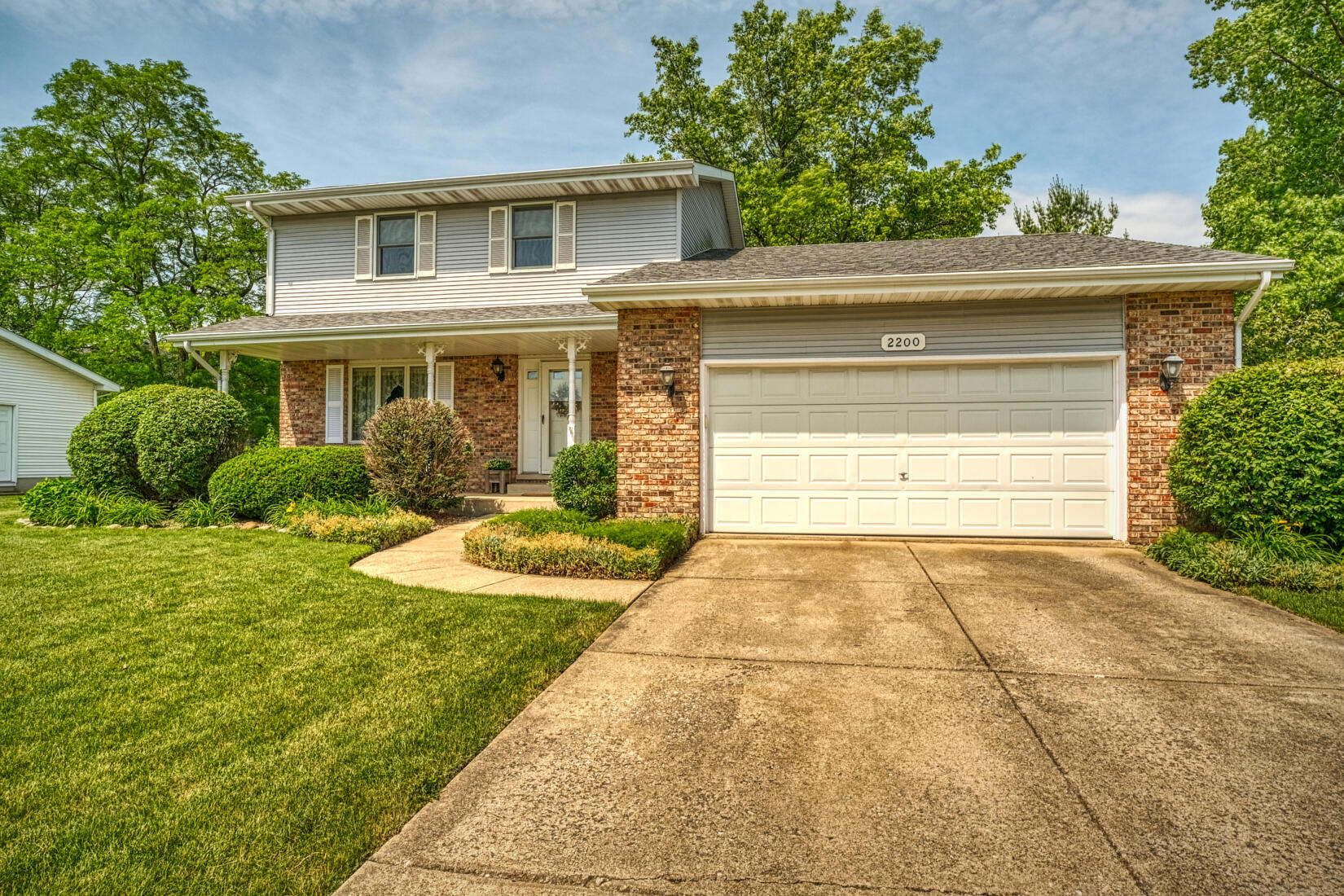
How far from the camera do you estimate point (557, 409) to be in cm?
1305

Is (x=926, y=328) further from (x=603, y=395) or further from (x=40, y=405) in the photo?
(x=40, y=405)

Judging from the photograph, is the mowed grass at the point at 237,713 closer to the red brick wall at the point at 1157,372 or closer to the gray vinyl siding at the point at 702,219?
the red brick wall at the point at 1157,372

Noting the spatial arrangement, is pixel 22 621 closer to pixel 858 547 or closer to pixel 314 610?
pixel 314 610

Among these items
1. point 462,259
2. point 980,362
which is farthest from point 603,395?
point 980,362

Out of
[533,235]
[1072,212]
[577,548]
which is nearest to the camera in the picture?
[577,548]

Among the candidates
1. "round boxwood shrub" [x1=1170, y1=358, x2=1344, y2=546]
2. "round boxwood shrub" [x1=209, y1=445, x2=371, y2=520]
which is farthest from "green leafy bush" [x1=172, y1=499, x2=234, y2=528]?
"round boxwood shrub" [x1=1170, y1=358, x2=1344, y2=546]

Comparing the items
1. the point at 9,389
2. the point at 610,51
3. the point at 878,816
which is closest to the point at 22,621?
the point at 878,816

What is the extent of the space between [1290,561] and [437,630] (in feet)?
25.0

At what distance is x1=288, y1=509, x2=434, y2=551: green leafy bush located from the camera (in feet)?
26.3

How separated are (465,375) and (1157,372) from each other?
11.7 meters

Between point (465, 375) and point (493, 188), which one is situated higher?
point (493, 188)

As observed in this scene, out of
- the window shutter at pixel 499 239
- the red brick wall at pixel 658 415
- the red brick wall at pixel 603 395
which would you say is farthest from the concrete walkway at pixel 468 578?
the window shutter at pixel 499 239

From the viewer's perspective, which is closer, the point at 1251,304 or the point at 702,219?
the point at 1251,304

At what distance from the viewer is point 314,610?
16.7 feet
